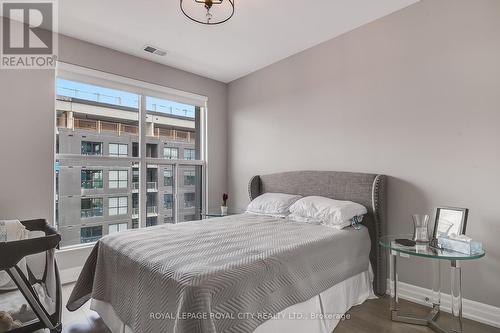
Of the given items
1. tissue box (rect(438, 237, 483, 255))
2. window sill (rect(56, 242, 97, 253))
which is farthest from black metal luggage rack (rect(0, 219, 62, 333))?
tissue box (rect(438, 237, 483, 255))

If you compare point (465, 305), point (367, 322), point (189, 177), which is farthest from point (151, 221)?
point (465, 305)

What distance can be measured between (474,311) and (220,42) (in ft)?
11.8

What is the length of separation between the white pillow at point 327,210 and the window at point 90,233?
95.8 inches

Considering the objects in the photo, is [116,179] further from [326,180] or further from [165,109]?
[326,180]

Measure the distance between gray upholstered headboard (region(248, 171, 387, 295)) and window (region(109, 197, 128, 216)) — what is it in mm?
2037

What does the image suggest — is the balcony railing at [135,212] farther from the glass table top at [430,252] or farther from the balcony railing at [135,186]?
A: the glass table top at [430,252]

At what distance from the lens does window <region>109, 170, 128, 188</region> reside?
11.4ft

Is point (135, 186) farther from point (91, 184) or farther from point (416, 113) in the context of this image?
point (416, 113)

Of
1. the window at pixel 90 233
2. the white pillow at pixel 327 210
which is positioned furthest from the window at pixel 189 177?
the white pillow at pixel 327 210

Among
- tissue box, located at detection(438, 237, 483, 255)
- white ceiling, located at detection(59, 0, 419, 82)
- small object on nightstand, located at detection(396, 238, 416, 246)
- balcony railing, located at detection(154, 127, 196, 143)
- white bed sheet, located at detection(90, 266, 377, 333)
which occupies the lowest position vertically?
white bed sheet, located at detection(90, 266, 377, 333)

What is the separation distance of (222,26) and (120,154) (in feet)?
6.72

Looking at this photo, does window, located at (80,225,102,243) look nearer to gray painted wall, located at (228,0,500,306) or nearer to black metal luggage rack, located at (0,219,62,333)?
black metal luggage rack, located at (0,219,62,333)

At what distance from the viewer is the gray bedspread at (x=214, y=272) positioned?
138 centimetres

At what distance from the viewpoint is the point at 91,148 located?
332 centimetres
